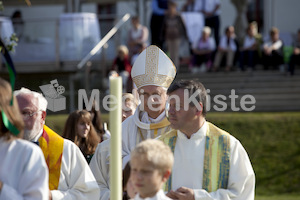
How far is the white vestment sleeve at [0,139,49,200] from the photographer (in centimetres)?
368

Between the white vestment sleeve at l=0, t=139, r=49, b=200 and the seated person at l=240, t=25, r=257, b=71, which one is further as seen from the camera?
the seated person at l=240, t=25, r=257, b=71

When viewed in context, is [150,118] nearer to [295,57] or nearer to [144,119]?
[144,119]

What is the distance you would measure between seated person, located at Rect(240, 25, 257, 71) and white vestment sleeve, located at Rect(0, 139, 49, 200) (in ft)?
42.6

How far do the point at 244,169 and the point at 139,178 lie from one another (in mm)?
1249

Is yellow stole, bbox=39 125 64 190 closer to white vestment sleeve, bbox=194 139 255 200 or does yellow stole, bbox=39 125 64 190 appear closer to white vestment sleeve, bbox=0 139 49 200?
white vestment sleeve, bbox=194 139 255 200

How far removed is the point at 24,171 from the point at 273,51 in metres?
13.5

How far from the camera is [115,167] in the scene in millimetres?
3105

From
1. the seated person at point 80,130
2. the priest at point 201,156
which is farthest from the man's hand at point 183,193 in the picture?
the seated person at point 80,130

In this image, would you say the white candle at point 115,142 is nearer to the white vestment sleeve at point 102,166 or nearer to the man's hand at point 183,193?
the man's hand at point 183,193

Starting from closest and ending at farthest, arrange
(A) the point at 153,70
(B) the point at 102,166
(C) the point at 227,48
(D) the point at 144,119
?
(B) the point at 102,166 → (D) the point at 144,119 → (A) the point at 153,70 → (C) the point at 227,48

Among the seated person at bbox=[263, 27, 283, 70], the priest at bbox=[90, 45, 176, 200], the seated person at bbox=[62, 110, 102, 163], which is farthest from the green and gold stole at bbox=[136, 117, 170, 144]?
the seated person at bbox=[263, 27, 283, 70]

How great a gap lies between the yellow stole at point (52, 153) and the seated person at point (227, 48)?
1164cm

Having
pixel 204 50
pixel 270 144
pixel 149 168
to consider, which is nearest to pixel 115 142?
pixel 149 168

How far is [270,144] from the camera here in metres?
13.6
